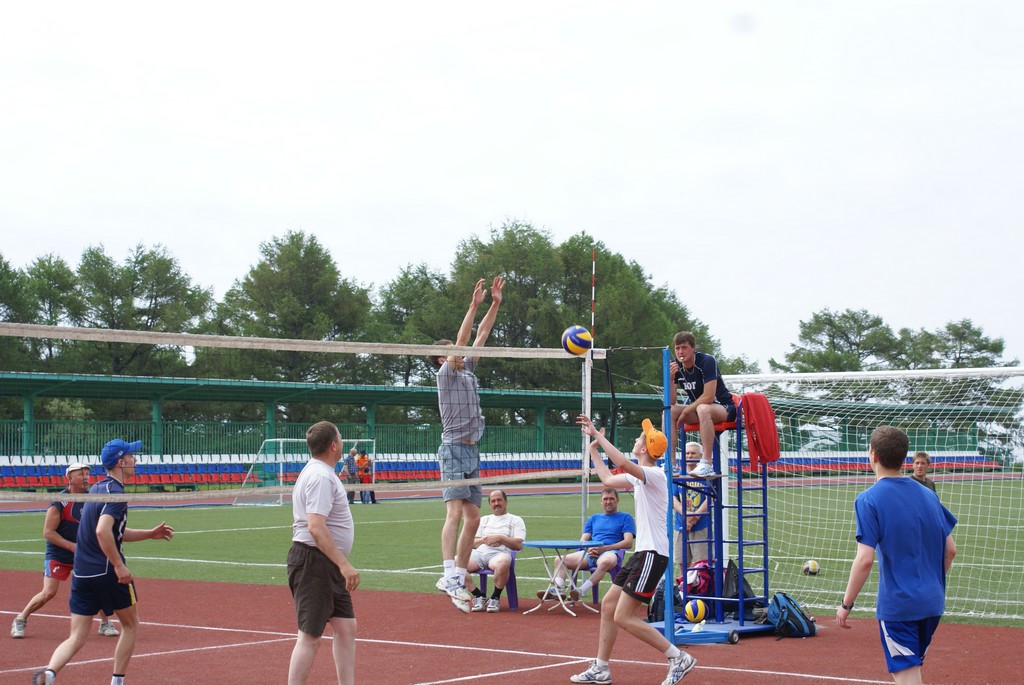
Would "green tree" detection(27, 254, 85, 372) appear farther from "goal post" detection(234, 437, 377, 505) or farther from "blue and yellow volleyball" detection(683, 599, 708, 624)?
"blue and yellow volleyball" detection(683, 599, 708, 624)

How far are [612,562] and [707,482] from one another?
2.61 metres

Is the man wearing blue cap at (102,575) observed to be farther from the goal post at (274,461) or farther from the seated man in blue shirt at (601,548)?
the goal post at (274,461)

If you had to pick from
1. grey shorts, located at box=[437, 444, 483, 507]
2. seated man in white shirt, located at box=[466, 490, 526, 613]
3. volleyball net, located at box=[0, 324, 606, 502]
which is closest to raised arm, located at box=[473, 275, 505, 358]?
grey shorts, located at box=[437, 444, 483, 507]

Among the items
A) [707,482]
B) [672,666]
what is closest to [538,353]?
[707,482]

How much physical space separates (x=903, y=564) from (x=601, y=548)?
23.8 ft

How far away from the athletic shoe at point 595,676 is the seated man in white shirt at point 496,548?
4216 mm

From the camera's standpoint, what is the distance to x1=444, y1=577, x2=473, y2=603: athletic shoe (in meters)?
12.3

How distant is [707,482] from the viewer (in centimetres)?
1058

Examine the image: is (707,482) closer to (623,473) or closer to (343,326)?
(623,473)

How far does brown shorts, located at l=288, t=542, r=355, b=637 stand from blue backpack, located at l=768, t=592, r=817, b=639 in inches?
214

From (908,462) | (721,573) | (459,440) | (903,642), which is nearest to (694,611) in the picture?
(721,573)

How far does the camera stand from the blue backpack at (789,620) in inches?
428

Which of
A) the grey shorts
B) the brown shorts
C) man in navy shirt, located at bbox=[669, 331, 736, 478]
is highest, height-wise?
man in navy shirt, located at bbox=[669, 331, 736, 478]

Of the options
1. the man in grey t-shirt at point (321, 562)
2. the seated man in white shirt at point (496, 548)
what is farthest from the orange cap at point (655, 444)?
the seated man in white shirt at point (496, 548)
